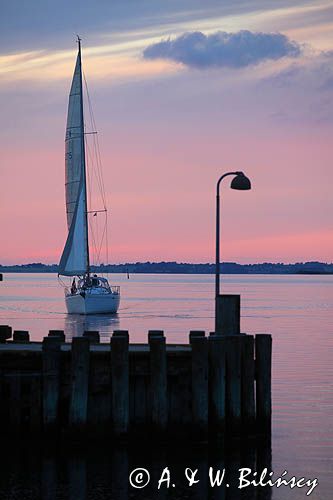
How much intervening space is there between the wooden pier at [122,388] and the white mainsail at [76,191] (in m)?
61.6

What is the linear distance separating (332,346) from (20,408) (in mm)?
35134

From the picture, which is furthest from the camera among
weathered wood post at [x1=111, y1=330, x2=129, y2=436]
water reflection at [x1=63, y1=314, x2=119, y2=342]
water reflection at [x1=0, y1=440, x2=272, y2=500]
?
water reflection at [x1=63, y1=314, x2=119, y2=342]

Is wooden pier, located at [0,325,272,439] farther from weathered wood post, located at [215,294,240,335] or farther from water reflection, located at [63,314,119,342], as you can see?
water reflection, located at [63,314,119,342]

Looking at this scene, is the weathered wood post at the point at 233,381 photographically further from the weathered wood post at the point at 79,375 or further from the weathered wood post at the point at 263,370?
the weathered wood post at the point at 79,375

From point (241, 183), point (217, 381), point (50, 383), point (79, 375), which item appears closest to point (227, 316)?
point (217, 381)

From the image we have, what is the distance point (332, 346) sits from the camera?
2088 inches

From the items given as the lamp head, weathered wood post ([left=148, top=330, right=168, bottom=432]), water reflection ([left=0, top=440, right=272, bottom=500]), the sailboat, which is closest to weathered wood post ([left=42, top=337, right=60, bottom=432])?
water reflection ([left=0, top=440, right=272, bottom=500])

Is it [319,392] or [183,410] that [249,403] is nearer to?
[183,410]

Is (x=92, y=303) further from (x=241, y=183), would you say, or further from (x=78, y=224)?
(x=241, y=183)

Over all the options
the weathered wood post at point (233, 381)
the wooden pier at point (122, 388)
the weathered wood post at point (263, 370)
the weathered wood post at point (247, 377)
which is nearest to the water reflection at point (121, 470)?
the wooden pier at point (122, 388)

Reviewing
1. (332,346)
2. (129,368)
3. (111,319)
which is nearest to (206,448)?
(129,368)

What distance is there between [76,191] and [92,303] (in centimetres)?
894

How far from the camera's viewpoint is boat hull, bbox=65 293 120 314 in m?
80.7

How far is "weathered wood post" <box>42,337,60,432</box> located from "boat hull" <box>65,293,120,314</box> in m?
60.8
